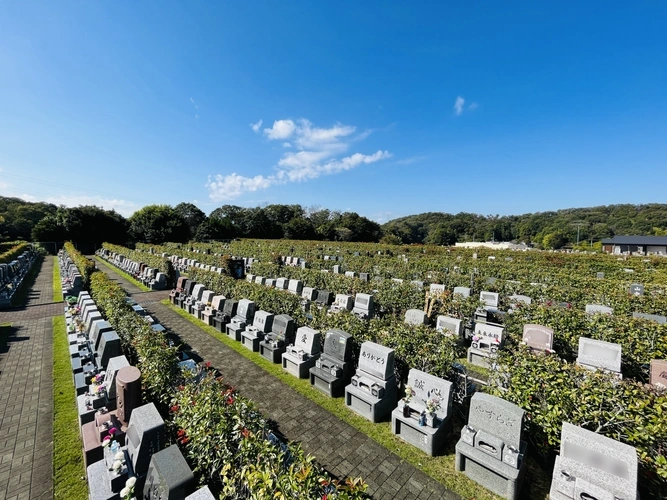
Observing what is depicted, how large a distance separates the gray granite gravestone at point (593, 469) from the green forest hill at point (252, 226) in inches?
2173

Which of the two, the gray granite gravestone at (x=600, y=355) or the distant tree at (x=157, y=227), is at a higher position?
the distant tree at (x=157, y=227)

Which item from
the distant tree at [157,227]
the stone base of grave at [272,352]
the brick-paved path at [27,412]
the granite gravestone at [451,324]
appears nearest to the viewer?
the brick-paved path at [27,412]

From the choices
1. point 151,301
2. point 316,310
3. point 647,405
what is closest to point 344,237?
point 151,301

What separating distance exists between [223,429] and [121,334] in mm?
→ 6901

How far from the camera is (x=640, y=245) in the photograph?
54969 mm

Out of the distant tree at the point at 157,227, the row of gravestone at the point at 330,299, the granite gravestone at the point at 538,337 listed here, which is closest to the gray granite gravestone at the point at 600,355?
the granite gravestone at the point at 538,337

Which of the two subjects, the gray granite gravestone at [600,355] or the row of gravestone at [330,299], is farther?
the row of gravestone at [330,299]

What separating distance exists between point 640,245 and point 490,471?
7632 cm

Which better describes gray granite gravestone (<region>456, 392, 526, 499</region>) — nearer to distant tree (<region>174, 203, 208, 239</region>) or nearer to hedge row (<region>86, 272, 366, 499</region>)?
hedge row (<region>86, 272, 366, 499</region>)

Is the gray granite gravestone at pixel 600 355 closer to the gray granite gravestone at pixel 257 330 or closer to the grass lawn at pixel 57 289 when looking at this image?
the gray granite gravestone at pixel 257 330

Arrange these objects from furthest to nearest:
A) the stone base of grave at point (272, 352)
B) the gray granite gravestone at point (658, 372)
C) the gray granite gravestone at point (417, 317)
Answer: the gray granite gravestone at point (417, 317)
the stone base of grave at point (272, 352)
the gray granite gravestone at point (658, 372)

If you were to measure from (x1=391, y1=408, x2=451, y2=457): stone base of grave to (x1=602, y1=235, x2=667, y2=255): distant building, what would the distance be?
224 ft

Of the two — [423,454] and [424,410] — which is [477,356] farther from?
[423,454]

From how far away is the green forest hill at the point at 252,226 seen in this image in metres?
52.4
